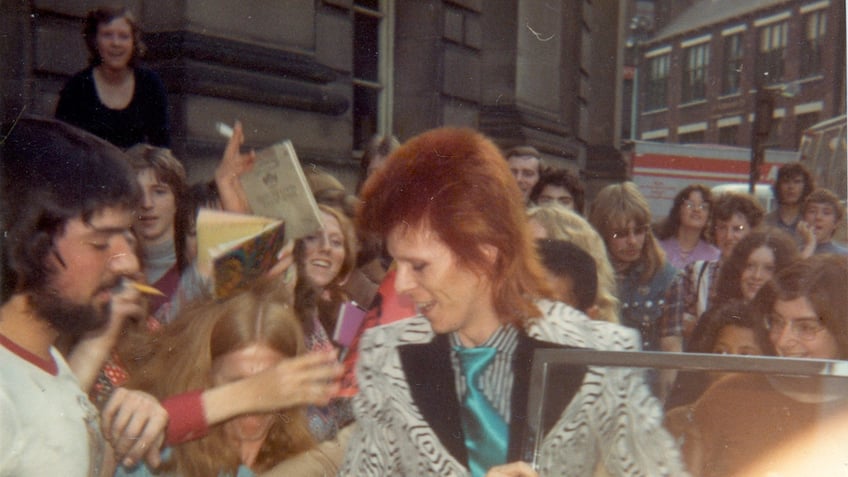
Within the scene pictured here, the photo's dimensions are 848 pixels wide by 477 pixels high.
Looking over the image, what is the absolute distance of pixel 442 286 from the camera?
72.4 inches

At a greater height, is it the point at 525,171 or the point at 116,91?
the point at 116,91

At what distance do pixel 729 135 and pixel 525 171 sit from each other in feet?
1.55

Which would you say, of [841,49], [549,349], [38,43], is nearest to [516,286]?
[549,349]

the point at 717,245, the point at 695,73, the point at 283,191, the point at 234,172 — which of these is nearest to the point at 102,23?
the point at 234,172

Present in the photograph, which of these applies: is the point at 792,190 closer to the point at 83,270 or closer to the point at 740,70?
the point at 740,70

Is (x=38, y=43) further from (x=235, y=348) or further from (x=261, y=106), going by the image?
(x=235, y=348)

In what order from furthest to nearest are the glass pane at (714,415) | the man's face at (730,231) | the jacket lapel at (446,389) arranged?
the man's face at (730,231) < the jacket lapel at (446,389) < the glass pane at (714,415)

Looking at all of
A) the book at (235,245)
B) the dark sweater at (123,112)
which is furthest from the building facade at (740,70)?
the dark sweater at (123,112)

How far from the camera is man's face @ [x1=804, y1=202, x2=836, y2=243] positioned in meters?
1.92

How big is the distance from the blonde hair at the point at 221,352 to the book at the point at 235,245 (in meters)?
0.04

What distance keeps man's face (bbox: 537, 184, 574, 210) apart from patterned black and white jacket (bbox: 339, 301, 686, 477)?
0.73 ft

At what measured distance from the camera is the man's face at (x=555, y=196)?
1.93 meters

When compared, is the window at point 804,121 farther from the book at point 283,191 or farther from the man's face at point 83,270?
the man's face at point 83,270

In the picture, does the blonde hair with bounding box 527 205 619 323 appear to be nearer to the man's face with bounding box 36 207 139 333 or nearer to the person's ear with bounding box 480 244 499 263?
the person's ear with bounding box 480 244 499 263
